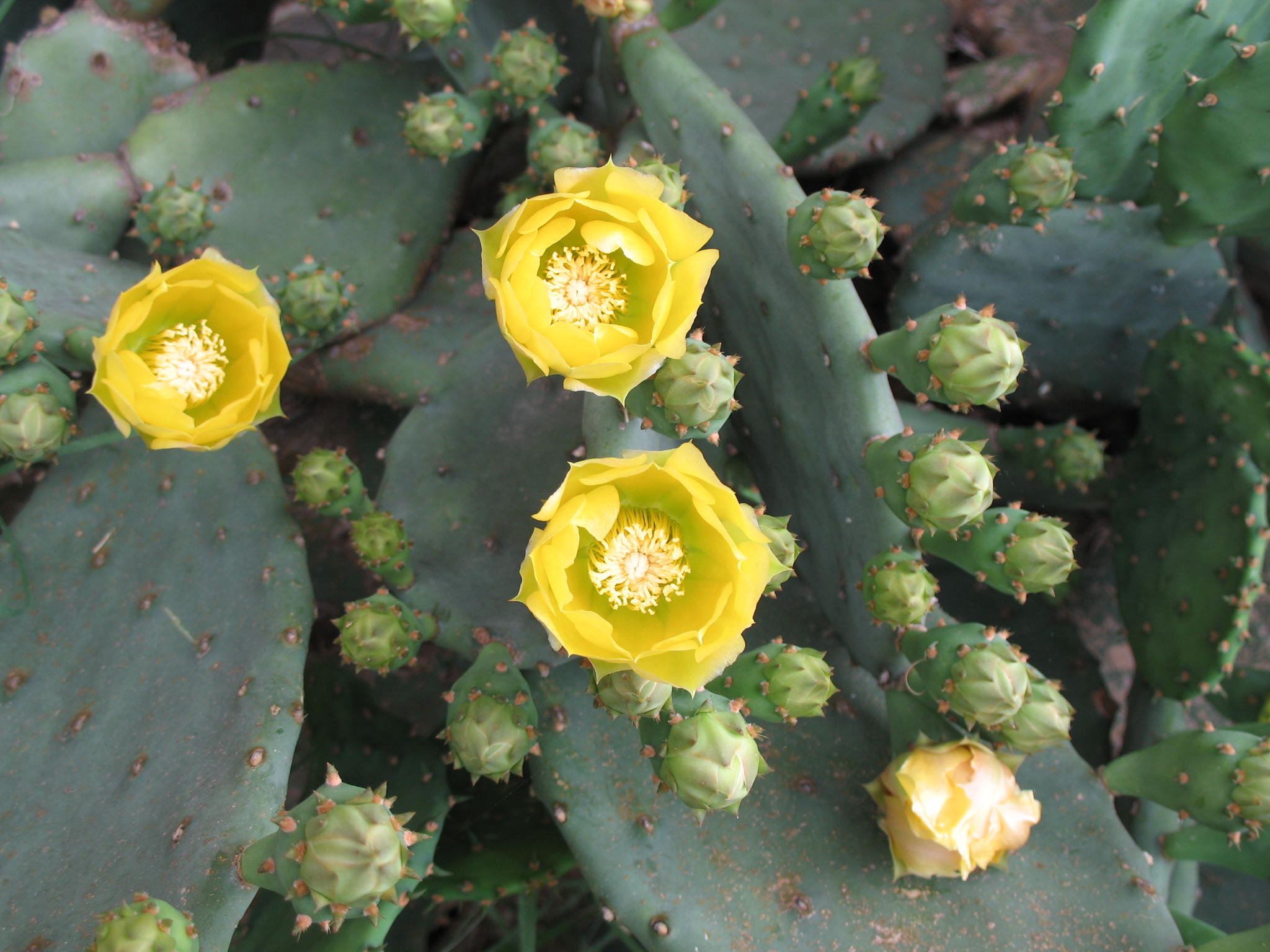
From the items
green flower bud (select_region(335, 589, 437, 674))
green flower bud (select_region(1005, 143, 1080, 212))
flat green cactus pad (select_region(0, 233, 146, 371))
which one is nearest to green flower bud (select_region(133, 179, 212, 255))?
flat green cactus pad (select_region(0, 233, 146, 371))

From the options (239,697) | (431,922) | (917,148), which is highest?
(917,148)

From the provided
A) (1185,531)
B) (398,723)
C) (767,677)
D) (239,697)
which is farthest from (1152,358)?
(239,697)

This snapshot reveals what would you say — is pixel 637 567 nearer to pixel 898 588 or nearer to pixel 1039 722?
pixel 898 588

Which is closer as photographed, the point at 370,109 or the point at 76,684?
the point at 76,684

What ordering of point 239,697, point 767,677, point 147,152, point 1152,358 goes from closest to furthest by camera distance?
point 767,677
point 239,697
point 147,152
point 1152,358

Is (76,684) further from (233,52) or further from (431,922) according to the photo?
(233,52)

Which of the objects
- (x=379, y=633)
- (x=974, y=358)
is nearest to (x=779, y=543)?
(x=974, y=358)

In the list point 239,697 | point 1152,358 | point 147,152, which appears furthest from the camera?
point 1152,358
